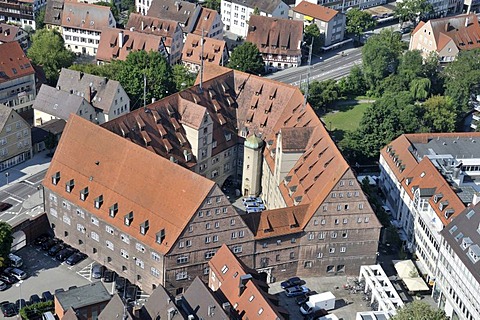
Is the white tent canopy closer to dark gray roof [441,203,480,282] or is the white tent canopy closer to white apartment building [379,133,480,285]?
white apartment building [379,133,480,285]

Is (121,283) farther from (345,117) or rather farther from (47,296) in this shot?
(345,117)

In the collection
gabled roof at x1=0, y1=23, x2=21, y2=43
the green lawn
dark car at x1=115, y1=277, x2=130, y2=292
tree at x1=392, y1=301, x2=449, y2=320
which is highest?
gabled roof at x1=0, y1=23, x2=21, y2=43

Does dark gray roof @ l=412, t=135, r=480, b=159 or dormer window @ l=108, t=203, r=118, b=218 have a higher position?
dark gray roof @ l=412, t=135, r=480, b=159

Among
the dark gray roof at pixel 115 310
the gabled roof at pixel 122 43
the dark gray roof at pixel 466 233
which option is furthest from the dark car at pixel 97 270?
the gabled roof at pixel 122 43

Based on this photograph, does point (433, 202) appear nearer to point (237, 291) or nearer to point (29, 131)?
point (237, 291)

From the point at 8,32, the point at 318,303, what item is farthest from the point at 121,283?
the point at 8,32

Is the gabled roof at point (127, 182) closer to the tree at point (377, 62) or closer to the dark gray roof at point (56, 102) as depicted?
the dark gray roof at point (56, 102)

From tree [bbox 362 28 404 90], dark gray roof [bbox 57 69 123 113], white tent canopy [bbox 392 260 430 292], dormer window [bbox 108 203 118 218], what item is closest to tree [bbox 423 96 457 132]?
tree [bbox 362 28 404 90]
